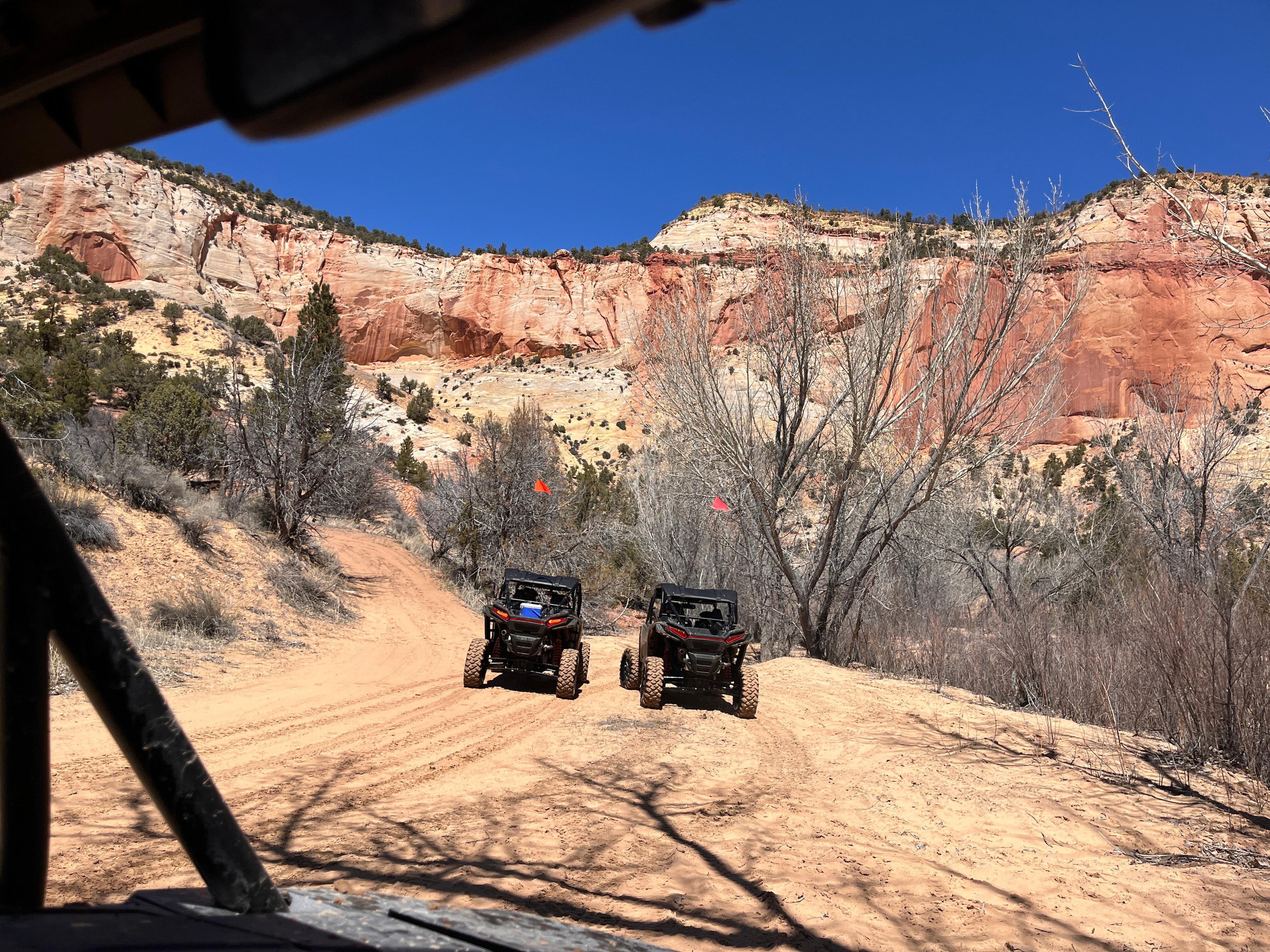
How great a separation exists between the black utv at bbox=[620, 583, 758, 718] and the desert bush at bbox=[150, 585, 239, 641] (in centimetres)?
719

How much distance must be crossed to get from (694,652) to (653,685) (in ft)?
2.46

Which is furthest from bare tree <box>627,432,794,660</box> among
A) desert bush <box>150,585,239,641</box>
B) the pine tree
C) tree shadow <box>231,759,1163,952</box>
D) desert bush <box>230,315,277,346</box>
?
desert bush <box>230,315,277,346</box>

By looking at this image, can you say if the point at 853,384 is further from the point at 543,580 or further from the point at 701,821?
the point at 701,821

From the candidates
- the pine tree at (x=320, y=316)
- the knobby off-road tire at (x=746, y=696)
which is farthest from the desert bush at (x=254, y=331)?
the knobby off-road tire at (x=746, y=696)

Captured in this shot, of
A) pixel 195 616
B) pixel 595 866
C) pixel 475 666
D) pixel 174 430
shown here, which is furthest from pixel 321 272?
pixel 595 866

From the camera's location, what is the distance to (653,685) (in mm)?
10492

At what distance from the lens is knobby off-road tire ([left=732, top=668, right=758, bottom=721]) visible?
10.3 metres

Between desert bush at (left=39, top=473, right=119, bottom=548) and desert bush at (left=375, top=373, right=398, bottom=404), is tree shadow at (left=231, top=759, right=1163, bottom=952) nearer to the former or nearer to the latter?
desert bush at (left=39, top=473, right=119, bottom=548)

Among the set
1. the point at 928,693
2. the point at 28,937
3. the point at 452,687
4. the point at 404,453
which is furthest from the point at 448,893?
the point at 404,453

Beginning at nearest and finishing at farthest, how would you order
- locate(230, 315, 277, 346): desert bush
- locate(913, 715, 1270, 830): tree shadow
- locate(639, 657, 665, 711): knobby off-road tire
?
1. locate(913, 715, 1270, 830): tree shadow
2. locate(639, 657, 665, 711): knobby off-road tire
3. locate(230, 315, 277, 346): desert bush

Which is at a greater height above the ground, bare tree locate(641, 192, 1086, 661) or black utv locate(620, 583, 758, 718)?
bare tree locate(641, 192, 1086, 661)

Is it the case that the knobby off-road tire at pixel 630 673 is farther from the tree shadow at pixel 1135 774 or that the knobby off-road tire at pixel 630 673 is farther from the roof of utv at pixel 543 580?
the tree shadow at pixel 1135 774

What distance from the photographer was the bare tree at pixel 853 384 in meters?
13.4

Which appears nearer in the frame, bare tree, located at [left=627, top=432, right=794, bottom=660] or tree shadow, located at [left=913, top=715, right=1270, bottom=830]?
tree shadow, located at [left=913, top=715, right=1270, bottom=830]
